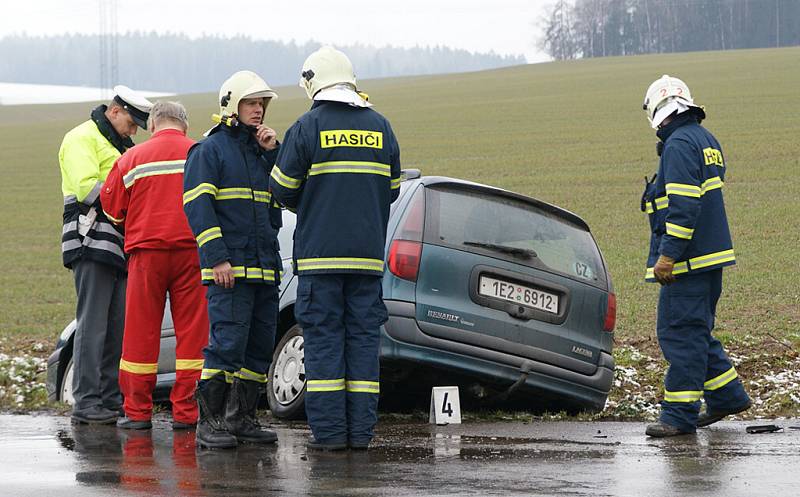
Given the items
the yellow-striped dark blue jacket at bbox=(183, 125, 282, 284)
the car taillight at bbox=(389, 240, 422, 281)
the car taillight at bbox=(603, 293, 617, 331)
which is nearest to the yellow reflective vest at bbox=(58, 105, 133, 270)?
the yellow-striped dark blue jacket at bbox=(183, 125, 282, 284)

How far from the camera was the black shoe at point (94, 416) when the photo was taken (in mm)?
7418

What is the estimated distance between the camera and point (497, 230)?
281 inches

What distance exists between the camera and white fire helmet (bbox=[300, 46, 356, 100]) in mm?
6152

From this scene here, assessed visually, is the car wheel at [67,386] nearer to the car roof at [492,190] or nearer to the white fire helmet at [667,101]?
the car roof at [492,190]

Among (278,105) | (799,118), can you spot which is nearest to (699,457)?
(799,118)

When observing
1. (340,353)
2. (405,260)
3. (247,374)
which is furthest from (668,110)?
(247,374)

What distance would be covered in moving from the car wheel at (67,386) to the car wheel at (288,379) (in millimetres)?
1658

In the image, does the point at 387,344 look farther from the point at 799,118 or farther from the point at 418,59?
the point at 418,59

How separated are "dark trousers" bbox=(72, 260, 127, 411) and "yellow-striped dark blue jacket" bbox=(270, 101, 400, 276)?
6.33 feet

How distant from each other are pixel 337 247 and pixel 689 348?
2031 millimetres

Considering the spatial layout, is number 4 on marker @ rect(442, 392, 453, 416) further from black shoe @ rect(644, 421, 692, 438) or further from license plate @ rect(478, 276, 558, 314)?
black shoe @ rect(644, 421, 692, 438)

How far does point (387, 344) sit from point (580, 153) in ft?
88.9

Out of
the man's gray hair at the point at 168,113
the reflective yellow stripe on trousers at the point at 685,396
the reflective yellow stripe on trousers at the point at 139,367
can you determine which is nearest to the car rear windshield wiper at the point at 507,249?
the reflective yellow stripe on trousers at the point at 685,396

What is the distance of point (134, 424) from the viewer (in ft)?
23.3
